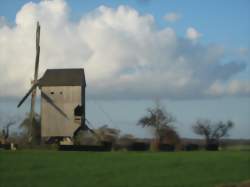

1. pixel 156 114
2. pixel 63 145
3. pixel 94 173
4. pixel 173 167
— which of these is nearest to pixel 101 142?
pixel 63 145

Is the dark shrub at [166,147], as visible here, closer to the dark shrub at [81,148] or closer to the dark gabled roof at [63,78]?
the dark shrub at [81,148]

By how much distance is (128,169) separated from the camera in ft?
113

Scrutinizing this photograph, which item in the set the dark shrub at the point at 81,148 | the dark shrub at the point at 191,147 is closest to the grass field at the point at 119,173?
the dark shrub at the point at 81,148

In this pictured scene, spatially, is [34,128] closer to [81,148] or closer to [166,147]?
[81,148]

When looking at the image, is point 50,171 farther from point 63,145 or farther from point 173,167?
point 63,145

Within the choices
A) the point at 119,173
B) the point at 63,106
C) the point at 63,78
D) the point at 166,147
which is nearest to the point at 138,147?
the point at 166,147

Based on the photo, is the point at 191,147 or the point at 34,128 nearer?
the point at 34,128

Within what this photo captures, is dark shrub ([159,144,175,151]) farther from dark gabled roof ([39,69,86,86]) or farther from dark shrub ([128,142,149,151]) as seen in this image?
dark gabled roof ([39,69,86,86])

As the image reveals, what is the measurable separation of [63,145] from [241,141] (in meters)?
41.8

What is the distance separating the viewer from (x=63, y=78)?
202 ft

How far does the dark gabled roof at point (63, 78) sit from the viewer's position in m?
61.1

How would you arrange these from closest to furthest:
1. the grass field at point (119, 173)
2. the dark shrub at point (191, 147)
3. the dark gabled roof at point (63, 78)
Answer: the grass field at point (119, 173) → the dark gabled roof at point (63, 78) → the dark shrub at point (191, 147)

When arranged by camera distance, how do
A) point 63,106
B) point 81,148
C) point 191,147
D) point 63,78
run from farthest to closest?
point 191,147 < point 63,78 < point 63,106 < point 81,148

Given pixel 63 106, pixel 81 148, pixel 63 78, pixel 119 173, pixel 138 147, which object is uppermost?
pixel 63 78
